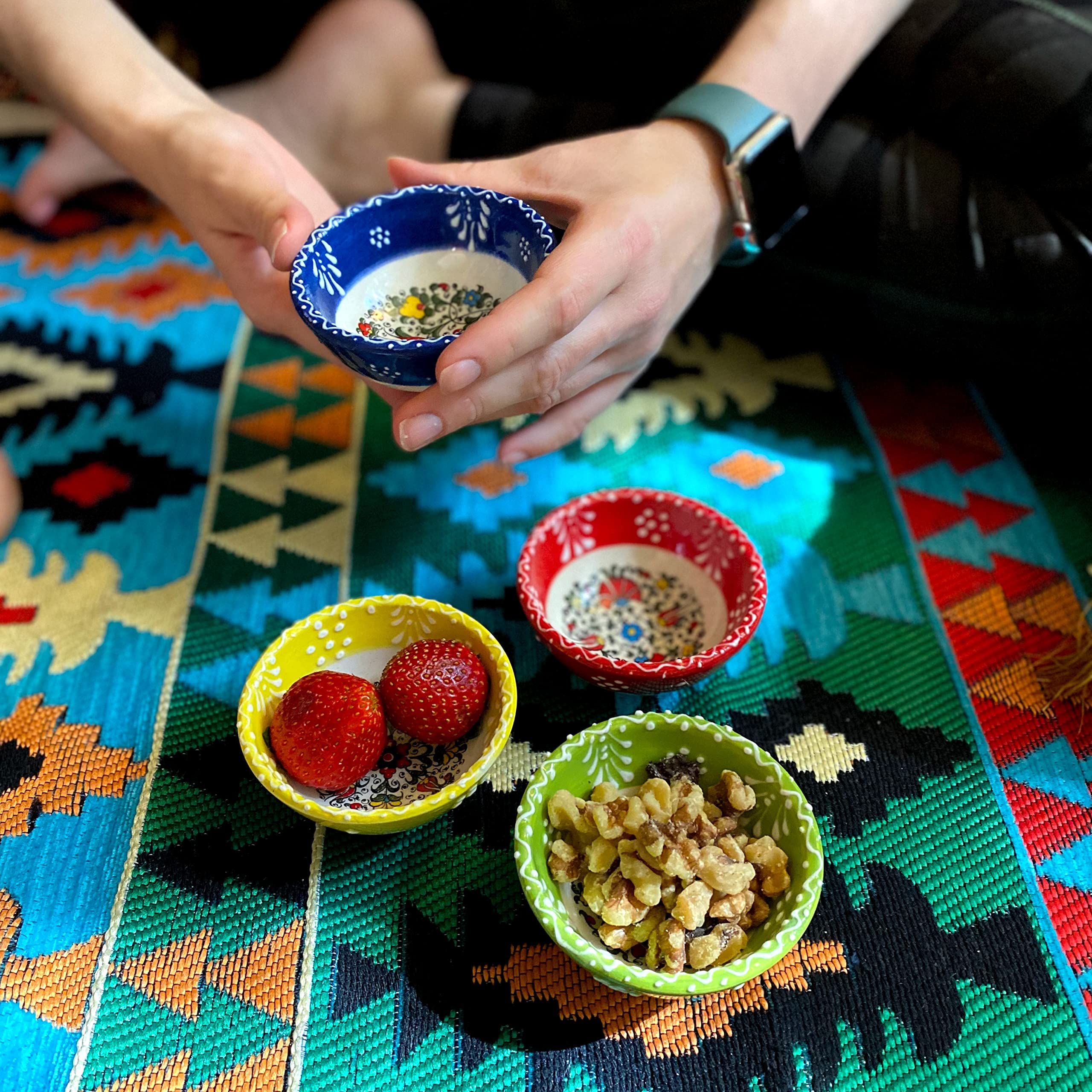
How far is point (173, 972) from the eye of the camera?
2.32 feet

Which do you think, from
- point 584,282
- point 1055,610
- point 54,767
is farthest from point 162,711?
point 1055,610

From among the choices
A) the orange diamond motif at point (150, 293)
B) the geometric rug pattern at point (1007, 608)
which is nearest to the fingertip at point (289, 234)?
the orange diamond motif at point (150, 293)

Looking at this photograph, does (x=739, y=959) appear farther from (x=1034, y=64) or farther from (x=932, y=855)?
(x=1034, y=64)

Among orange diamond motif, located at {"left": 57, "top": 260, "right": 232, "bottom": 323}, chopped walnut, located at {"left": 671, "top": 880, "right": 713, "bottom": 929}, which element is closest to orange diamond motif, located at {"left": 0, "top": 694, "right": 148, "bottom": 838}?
chopped walnut, located at {"left": 671, "top": 880, "right": 713, "bottom": 929}

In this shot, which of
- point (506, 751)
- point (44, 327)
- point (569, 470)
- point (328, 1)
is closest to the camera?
point (506, 751)

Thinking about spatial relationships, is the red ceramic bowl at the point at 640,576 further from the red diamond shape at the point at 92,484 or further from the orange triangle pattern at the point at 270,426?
the red diamond shape at the point at 92,484

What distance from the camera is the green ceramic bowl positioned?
612 mm

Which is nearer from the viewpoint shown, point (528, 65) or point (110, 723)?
point (110, 723)

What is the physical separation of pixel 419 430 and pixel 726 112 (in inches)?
18.4

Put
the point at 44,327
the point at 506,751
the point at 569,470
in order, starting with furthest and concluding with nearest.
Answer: the point at 44,327 < the point at 569,470 < the point at 506,751

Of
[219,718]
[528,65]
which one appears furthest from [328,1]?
[219,718]

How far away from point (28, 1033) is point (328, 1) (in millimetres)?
1400

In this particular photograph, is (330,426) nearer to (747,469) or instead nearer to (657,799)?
(747,469)

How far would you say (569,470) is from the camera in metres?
1.10
